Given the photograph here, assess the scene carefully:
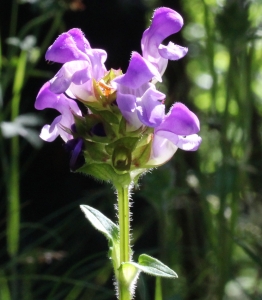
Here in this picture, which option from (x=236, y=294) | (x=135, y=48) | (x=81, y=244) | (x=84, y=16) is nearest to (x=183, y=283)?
(x=81, y=244)

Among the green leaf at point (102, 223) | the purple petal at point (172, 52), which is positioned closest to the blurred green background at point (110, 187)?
the green leaf at point (102, 223)

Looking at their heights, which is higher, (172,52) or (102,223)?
(172,52)

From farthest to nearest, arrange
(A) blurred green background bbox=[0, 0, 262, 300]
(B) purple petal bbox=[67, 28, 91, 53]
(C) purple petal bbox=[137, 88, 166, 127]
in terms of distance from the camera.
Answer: (A) blurred green background bbox=[0, 0, 262, 300], (B) purple petal bbox=[67, 28, 91, 53], (C) purple petal bbox=[137, 88, 166, 127]

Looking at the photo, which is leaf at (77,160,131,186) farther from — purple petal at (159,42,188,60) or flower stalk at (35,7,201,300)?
purple petal at (159,42,188,60)

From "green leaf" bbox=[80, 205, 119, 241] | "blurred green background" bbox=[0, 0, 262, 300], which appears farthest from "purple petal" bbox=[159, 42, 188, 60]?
"blurred green background" bbox=[0, 0, 262, 300]

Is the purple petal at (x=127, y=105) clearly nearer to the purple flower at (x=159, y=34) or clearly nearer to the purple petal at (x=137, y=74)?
the purple petal at (x=137, y=74)

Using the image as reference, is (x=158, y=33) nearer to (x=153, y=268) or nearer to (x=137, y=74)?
(x=137, y=74)

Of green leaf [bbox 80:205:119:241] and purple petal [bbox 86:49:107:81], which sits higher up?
purple petal [bbox 86:49:107:81]

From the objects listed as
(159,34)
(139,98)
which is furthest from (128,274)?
(159,34)
